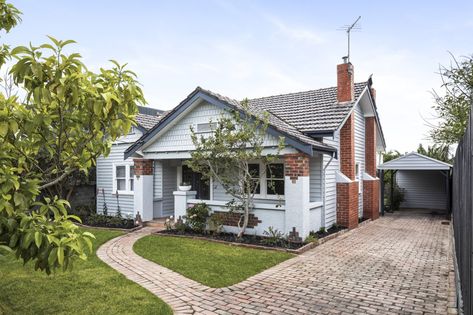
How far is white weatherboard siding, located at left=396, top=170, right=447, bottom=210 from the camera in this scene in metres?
21.0

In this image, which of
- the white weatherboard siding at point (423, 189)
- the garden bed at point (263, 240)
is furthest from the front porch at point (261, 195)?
the white weatherboard siding at point (423, 189)


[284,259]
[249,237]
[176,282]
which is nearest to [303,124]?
[249,237]

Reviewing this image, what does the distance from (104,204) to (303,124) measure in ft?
35.1

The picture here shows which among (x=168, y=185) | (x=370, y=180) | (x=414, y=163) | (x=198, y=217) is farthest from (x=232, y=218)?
(x=414, y=163)

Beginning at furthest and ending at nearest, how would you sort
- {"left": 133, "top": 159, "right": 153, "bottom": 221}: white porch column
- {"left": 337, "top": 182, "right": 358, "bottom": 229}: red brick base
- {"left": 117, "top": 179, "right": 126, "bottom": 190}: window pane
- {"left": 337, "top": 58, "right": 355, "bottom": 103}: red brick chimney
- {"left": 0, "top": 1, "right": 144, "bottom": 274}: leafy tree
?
{"left": 117, "top": 179, "right": 126, "bottom": 190}: window pane → {"left": 133, "top": 159, "right": 153, "bottom": 221}: white porch column → {"left": 337, "top": 58, "right": 355, "bottom": 103}: red brick chimney → {"left": 337, "top": 182, "right": 358, "bottom": 229}: red brick base → {"left": 0, "top": 1, "right": 144, "bottom": 274}: leafy tree

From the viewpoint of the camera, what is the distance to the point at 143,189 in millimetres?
14367

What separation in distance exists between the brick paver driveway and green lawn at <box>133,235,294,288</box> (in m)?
0.26

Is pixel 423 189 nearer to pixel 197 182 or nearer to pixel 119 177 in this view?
pixel 197 182

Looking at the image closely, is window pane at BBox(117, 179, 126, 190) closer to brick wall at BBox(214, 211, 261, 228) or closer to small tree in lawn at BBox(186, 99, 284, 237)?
brick wall at BBox(214, 211, 261, 228)

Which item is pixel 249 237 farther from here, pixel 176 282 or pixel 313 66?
pixel 313 66

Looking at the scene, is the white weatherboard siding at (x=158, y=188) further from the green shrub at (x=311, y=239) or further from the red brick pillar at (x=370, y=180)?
the red brick pillar at (x=370, y=180)

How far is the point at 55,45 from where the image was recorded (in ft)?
10.0

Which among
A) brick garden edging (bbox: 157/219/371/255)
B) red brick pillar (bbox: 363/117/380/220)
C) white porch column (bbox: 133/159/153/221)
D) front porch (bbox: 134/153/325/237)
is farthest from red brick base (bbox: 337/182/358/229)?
white porch column (bbox: 133/159/153/221)

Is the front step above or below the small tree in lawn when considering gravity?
below
